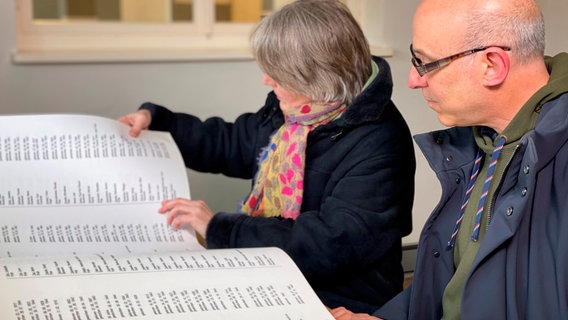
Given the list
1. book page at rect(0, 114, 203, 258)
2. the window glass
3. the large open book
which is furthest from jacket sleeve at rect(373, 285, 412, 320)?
the window glass

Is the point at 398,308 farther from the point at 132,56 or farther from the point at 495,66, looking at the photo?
the point at 132,56

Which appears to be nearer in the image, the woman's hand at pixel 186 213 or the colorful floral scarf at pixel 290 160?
the woman's hand at pixel 186 213

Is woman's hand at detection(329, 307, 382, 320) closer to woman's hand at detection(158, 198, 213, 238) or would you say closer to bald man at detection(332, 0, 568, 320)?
bald man at detection(332, 0, 568, 320)

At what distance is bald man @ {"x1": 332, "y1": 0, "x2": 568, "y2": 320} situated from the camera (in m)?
1.23

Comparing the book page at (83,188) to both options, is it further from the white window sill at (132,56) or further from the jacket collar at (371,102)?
the white window sill at (132,56)

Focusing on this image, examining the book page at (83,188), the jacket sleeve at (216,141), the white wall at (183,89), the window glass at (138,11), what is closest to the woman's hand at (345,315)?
the book page at (83,188)

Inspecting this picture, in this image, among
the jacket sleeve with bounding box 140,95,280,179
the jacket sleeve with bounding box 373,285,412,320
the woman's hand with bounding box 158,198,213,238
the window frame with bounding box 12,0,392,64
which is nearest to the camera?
the jacket sleeve with bounding box 373,285,412,320

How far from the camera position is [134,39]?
283 cm

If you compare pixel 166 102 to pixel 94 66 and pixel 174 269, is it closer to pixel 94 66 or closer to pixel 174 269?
pixel 94 66

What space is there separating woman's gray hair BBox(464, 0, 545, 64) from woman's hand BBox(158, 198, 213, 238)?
71cm

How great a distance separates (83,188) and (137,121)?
0.90 ft

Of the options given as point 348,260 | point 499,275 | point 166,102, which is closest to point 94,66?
point 166,102

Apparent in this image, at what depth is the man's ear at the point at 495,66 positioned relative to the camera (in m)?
1.23

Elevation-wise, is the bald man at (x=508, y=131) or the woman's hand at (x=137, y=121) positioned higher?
the bald man at (x=508, y=131)
